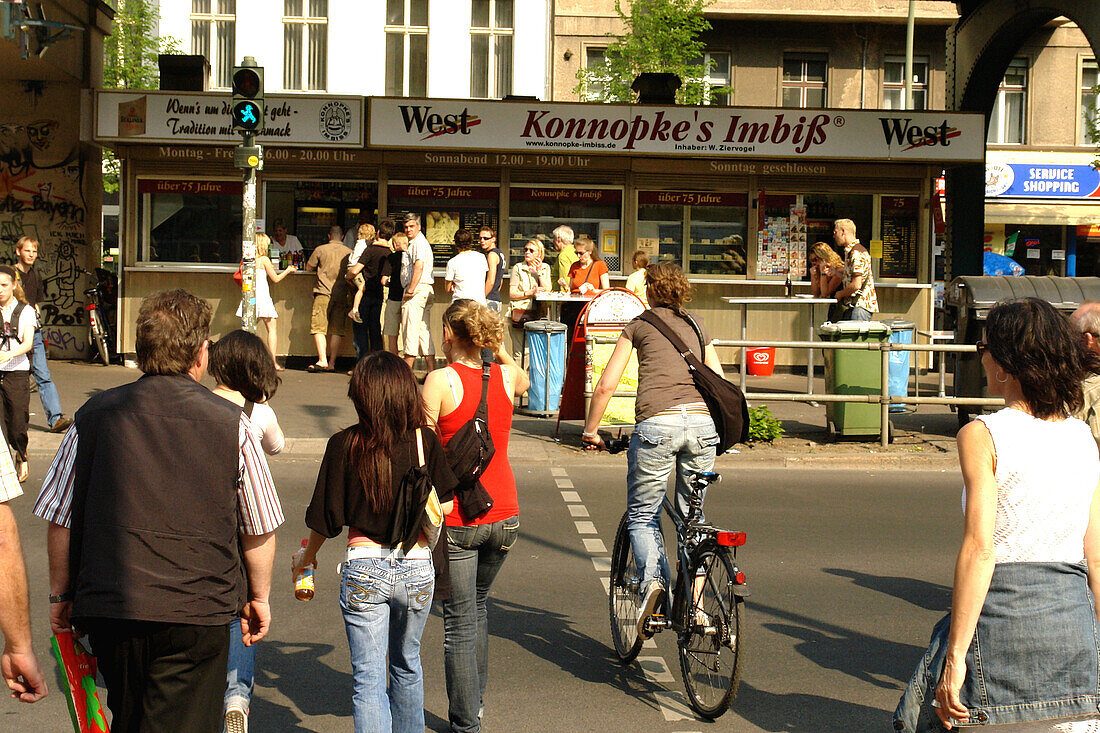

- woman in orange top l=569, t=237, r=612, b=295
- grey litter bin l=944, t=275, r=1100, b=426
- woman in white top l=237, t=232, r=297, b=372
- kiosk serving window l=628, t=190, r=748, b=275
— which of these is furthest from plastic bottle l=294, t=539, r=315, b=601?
kiosk serving window l=628, t=190, r=748, b=275

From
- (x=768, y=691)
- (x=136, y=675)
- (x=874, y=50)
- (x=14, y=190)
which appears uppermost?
(x=874, y=50)

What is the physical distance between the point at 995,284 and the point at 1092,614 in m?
9.57

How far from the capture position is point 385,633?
3869mm

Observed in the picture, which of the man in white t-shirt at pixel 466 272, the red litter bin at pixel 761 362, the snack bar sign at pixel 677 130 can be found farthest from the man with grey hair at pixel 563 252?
the red litter bin at pixel 761 362

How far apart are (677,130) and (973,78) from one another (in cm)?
399

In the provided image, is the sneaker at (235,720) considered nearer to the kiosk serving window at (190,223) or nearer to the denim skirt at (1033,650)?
the denim skirt at (1033,650)

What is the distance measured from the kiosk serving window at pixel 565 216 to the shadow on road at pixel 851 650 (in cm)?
1117

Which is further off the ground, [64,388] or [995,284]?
[995,284]

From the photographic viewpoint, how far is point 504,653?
5.79 m

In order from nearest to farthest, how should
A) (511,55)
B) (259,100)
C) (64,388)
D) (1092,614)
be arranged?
(1092,614) < (259,100) < (64,388) < (511,55)

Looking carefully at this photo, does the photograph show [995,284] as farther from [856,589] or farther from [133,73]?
[133,73]

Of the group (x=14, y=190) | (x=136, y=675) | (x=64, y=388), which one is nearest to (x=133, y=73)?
(x=14, y=190)

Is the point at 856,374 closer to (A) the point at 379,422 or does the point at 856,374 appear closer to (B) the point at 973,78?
(B) the point at 973,78

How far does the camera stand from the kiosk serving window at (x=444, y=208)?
16.8 meters
